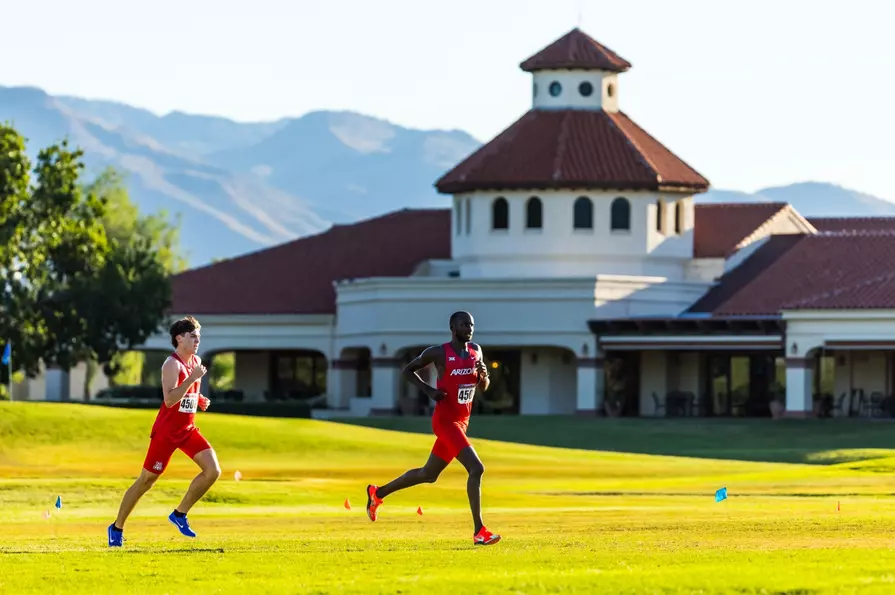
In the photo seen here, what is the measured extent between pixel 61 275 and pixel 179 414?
2286 inches

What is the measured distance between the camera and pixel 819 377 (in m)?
67.1

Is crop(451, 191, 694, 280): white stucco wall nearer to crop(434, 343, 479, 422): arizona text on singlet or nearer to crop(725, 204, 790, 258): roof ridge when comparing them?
crop(725, 204, 790, 258): roof ridge

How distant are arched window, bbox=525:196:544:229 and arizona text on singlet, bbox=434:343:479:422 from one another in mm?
54433

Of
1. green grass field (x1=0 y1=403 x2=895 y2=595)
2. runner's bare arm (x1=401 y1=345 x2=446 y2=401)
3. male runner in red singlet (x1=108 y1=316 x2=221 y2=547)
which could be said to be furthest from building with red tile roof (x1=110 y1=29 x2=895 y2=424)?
male runner in red singlet (x1=108 y1=316 x2=221 y2=547)

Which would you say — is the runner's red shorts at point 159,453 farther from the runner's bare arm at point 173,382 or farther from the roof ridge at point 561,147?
the roof ridge at point 561,147

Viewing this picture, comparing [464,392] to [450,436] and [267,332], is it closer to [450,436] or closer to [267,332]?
[450,436]

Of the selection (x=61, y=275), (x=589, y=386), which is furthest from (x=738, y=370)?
(x=61, y=275)

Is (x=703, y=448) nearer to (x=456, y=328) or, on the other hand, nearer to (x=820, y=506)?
(x=820, y=506)

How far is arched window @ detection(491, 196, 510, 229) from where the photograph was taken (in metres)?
74.1

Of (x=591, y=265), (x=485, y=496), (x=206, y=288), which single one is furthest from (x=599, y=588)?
(x=206, y=288)

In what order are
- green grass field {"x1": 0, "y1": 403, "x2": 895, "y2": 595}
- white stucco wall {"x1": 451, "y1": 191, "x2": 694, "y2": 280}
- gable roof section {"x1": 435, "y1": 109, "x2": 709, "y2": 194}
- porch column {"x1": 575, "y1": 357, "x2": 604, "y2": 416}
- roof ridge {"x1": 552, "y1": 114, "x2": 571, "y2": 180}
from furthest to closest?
white stucco wall {"x1": 451, "y1": 191, "x2": 694, "y2": 280}, roof ridge {"x1": 552, "y1": 114, "x2": 571, "y2": 180}, gable roof section {"x1": 435, "y1": 109, "x2": 709, "y2": 194}, porch column {"x1": 575, "y1": 357, "x2": 604, "y2": 416}, green grass field {"x1": 0, "y1": 403, "x2": 895, "y2": 595}

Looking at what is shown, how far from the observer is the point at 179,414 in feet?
62.2

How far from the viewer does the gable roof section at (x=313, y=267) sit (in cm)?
7725

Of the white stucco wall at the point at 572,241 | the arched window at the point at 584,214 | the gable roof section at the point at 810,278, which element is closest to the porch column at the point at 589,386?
the gable roof section at the point at 810,278
